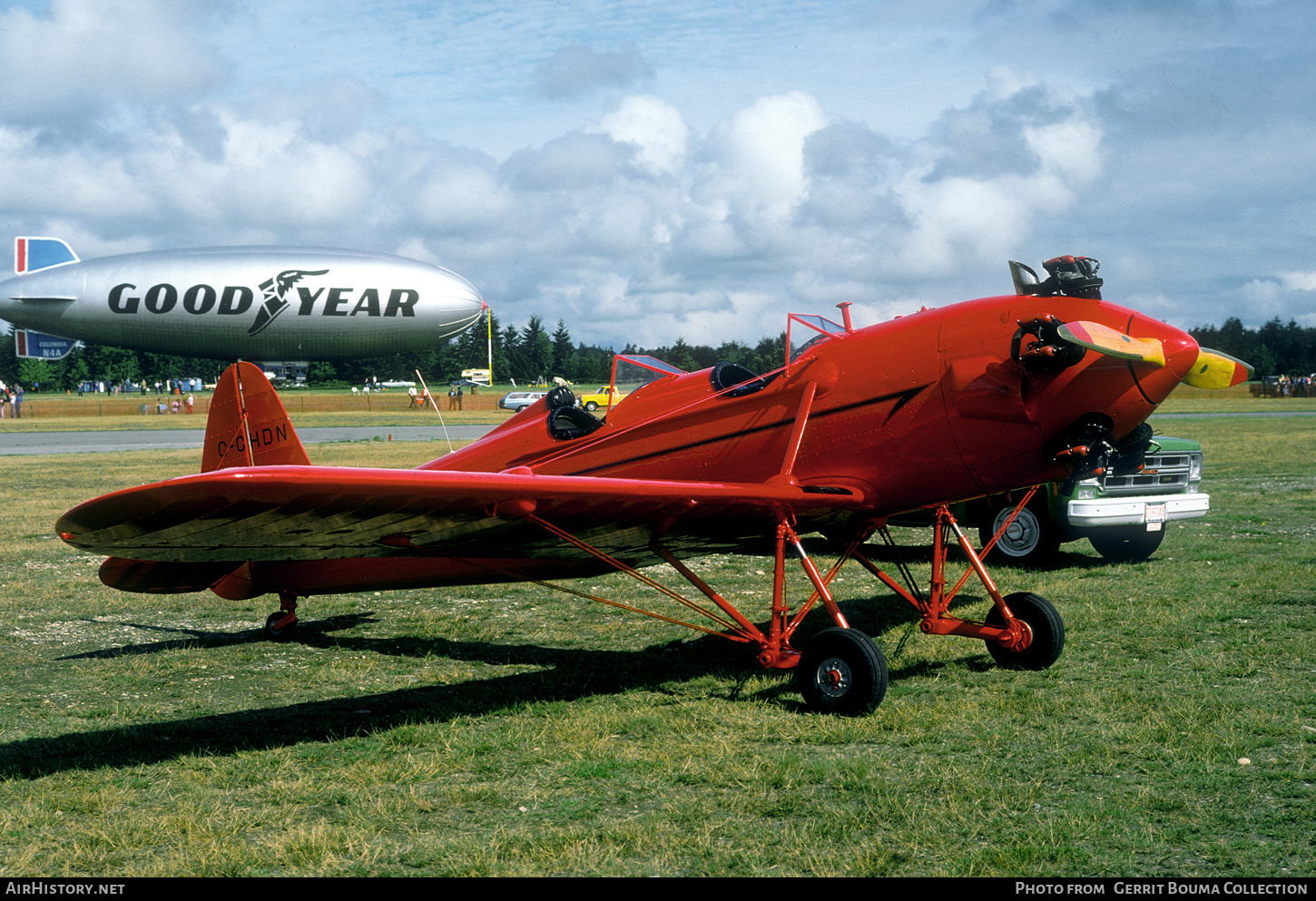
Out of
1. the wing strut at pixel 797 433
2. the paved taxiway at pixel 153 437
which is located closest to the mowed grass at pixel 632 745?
the wing strut at pixel 797 433

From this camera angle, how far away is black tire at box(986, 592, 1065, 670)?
614 cm

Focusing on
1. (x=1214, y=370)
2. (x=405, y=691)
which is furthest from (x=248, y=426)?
(x=1214, y=370)

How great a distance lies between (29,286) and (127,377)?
317 ft

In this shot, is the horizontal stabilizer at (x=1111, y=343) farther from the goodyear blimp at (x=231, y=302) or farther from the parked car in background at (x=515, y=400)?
the parked car in background at (x=515, y=400)

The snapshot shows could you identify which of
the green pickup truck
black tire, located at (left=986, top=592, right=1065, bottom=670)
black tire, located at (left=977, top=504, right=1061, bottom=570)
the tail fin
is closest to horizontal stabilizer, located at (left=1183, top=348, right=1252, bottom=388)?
black tire, located at (left=986, top=592, right=1065, bottom=670)

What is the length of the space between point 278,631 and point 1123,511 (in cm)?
758

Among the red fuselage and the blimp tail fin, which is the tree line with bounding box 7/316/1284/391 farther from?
the red fuselage

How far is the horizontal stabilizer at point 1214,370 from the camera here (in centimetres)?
523

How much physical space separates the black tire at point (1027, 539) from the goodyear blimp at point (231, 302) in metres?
35.2

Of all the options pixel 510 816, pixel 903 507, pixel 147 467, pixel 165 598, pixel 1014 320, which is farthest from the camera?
pixel 147 467

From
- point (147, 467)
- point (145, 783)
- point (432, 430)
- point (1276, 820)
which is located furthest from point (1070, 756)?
point (432, 430)

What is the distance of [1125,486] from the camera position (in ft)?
31.8

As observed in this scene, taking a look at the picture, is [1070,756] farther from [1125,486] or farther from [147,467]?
[147,467]

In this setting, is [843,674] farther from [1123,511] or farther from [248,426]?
[1123,511]
